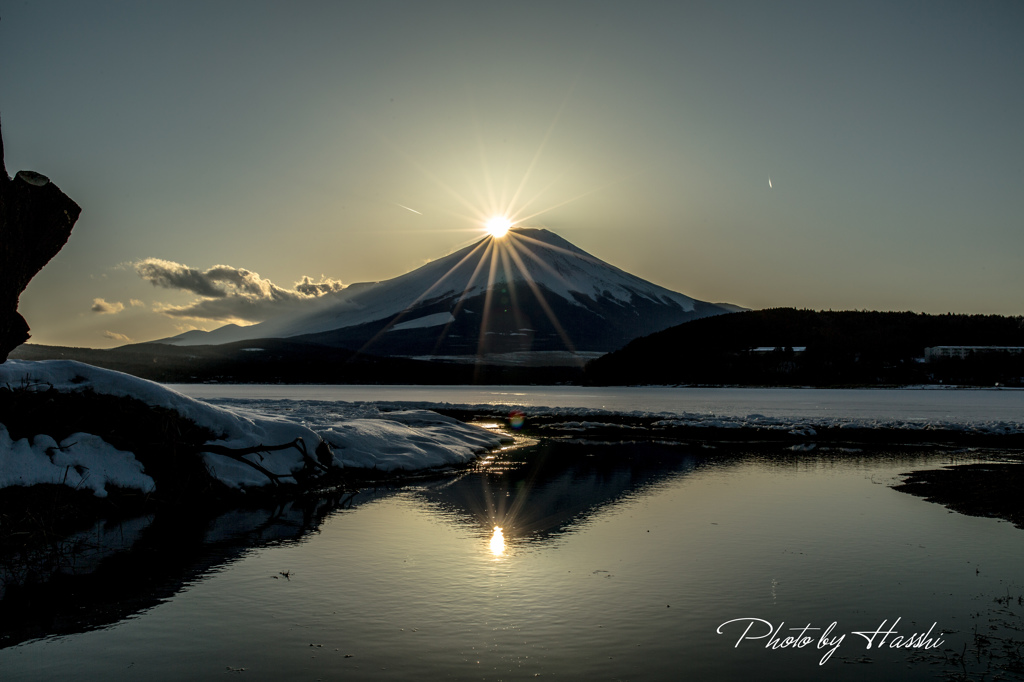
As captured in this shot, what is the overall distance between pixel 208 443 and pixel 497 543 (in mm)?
9513

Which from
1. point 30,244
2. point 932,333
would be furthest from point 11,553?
point 932,333

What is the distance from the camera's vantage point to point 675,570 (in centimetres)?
1129

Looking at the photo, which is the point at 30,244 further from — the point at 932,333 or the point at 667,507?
the point at 932,333

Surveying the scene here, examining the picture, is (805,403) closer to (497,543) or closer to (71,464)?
(497,543)

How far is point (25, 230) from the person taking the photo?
40.7ft

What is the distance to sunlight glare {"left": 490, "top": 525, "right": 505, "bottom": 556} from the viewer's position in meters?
12.5

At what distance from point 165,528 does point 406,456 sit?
34.2ft

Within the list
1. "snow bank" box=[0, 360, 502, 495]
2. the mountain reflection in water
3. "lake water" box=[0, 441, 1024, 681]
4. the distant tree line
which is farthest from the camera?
the distant tree line

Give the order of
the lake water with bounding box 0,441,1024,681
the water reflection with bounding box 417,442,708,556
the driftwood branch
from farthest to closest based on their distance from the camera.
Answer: the driftwood branch
the water reflection with bounding box 417,442,708,556
the lake water with bounding box 0,441,1024,681

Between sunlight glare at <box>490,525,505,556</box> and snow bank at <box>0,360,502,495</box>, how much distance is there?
7.78 metres

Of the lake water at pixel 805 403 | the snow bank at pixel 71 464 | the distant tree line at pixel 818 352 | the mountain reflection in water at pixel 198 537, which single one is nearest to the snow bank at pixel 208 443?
the snow bank at pixel 71 464

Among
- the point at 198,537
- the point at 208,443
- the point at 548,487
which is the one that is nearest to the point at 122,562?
the point at 198,537

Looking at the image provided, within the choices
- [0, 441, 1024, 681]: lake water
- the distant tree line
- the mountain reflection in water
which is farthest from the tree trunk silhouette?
the distant tree line

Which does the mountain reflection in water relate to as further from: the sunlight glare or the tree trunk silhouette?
the tree trunk silhouette
